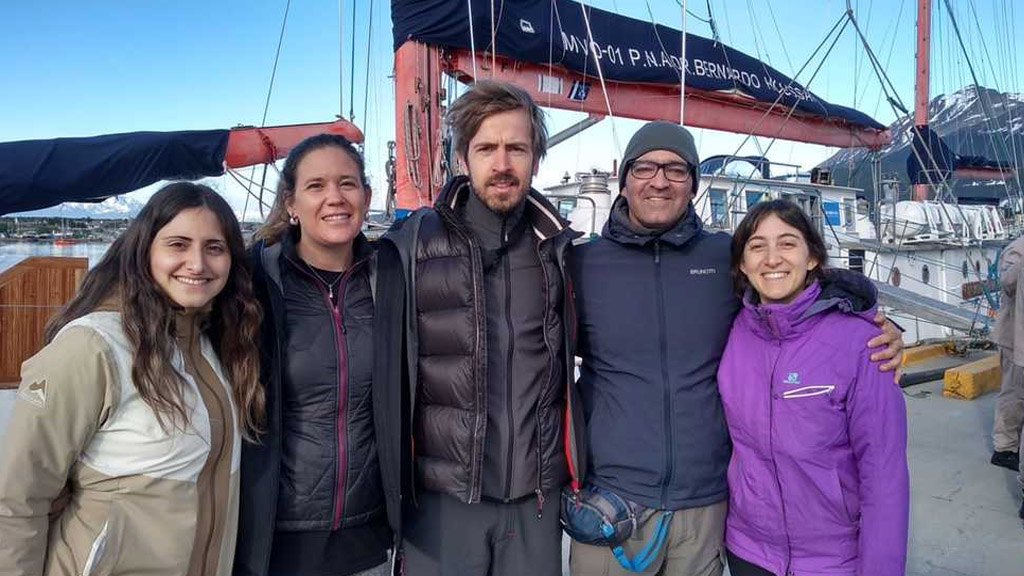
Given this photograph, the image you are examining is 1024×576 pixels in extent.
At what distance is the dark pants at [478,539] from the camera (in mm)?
1979

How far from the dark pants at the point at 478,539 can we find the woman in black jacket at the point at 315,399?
0.13 metres

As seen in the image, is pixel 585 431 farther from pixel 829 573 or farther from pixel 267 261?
pixel 267 261

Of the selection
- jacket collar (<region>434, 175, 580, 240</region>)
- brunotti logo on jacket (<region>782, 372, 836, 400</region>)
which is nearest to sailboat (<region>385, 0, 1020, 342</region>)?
brunotti logo on jacket (<region>782, 372, 836, 400</region>)

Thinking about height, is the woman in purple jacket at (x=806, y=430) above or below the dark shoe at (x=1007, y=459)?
above

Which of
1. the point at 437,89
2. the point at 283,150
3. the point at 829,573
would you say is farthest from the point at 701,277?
the point at 437,89

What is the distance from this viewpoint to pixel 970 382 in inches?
251

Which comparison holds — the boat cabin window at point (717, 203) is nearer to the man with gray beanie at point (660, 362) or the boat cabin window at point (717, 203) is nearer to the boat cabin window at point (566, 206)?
the boat cabin window at point (566, 206)

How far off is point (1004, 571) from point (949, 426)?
2.96m

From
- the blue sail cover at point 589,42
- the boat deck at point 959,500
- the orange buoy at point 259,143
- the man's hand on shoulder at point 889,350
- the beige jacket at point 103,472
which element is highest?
the blue sail cover at point 589,42

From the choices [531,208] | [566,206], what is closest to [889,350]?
[531,208]

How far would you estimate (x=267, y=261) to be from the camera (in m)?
1.91

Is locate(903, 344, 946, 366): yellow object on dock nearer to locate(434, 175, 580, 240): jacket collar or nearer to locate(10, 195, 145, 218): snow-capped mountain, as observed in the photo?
locate(434, 175, 580, 240): jacket collar

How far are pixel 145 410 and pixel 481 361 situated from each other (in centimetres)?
91

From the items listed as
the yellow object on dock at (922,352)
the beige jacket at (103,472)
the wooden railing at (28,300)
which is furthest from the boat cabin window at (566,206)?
the beige jacket at (103,472)
